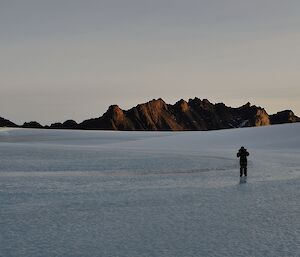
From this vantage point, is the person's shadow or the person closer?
the person's shadow

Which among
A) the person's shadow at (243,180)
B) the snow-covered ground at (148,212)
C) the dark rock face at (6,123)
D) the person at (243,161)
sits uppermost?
the dark rock face at (6,123)

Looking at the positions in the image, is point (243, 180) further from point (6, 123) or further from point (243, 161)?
point (6, 123)

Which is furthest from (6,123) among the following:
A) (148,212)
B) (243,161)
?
(148,212)

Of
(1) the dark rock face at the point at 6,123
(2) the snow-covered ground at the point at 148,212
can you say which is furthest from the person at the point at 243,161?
(1) the dark rock face at the point at 6,123

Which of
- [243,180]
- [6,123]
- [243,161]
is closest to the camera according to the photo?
[243,180]

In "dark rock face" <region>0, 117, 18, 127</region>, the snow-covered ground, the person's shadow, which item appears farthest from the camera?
"dark rock face" <region>0, 117, 18, 127</region>

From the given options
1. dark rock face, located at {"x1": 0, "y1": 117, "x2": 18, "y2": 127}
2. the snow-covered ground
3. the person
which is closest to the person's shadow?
the snow-covered ground

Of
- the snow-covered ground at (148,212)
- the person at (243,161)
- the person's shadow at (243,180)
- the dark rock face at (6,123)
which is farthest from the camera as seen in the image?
the dark rock face at (6,123)

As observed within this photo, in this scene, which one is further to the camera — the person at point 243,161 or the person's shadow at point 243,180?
the person at point 243,161

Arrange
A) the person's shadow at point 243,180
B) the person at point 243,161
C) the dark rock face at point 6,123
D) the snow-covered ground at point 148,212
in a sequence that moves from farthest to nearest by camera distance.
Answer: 1. the dark rock face at point 6,123
2. the person at point 243,161
3. the person's shadow at point 243,180
4. the snow-covered ground at point 148,212

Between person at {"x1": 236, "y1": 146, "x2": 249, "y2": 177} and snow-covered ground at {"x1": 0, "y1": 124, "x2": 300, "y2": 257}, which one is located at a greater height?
person at {"x1": 236, "y1": 146, "x2": 249, "y2": 177}

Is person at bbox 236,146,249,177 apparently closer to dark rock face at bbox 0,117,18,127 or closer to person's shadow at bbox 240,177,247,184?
person's shadow at bbox 240,177,247,184

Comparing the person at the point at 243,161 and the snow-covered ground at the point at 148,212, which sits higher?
the person at the point at 243,161

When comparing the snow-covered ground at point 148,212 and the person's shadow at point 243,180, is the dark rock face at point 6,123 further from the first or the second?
the person's shadow at point 243,180
